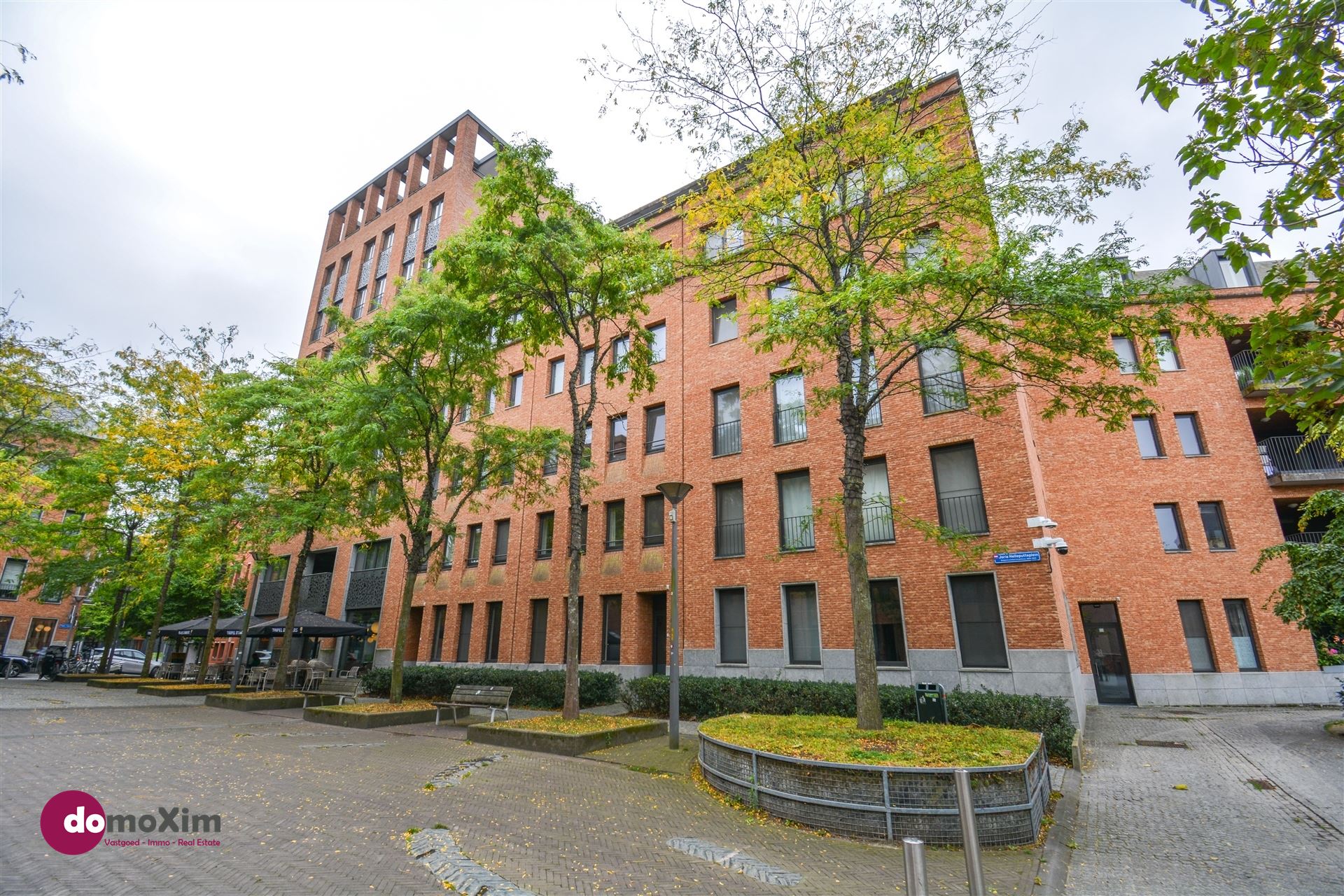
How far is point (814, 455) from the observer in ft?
51.6

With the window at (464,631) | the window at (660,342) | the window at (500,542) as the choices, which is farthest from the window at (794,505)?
the window at (464,631)

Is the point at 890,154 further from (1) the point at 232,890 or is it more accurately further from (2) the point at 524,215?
(1) the point at 232,890

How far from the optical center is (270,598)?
30625mm

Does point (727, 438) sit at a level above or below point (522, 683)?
above

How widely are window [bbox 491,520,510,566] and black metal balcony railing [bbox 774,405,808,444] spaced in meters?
10.9

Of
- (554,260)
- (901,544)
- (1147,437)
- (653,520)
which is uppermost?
(554,260)

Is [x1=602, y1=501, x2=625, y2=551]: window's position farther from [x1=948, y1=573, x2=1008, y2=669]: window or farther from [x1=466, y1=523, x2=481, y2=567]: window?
[x1=948, y1=573, x2=1008, y2=669]: window

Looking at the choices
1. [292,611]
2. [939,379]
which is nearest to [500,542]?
[292,611]

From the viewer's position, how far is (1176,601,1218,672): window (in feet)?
57.0

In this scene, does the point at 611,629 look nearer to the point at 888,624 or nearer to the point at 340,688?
the point at 340,688

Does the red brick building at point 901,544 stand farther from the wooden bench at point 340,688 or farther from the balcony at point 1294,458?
the wooden bench at point 340,688

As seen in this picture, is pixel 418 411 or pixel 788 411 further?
pixel 788 411

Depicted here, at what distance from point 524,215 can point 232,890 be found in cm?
1137

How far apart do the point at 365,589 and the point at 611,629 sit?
13732 mm
